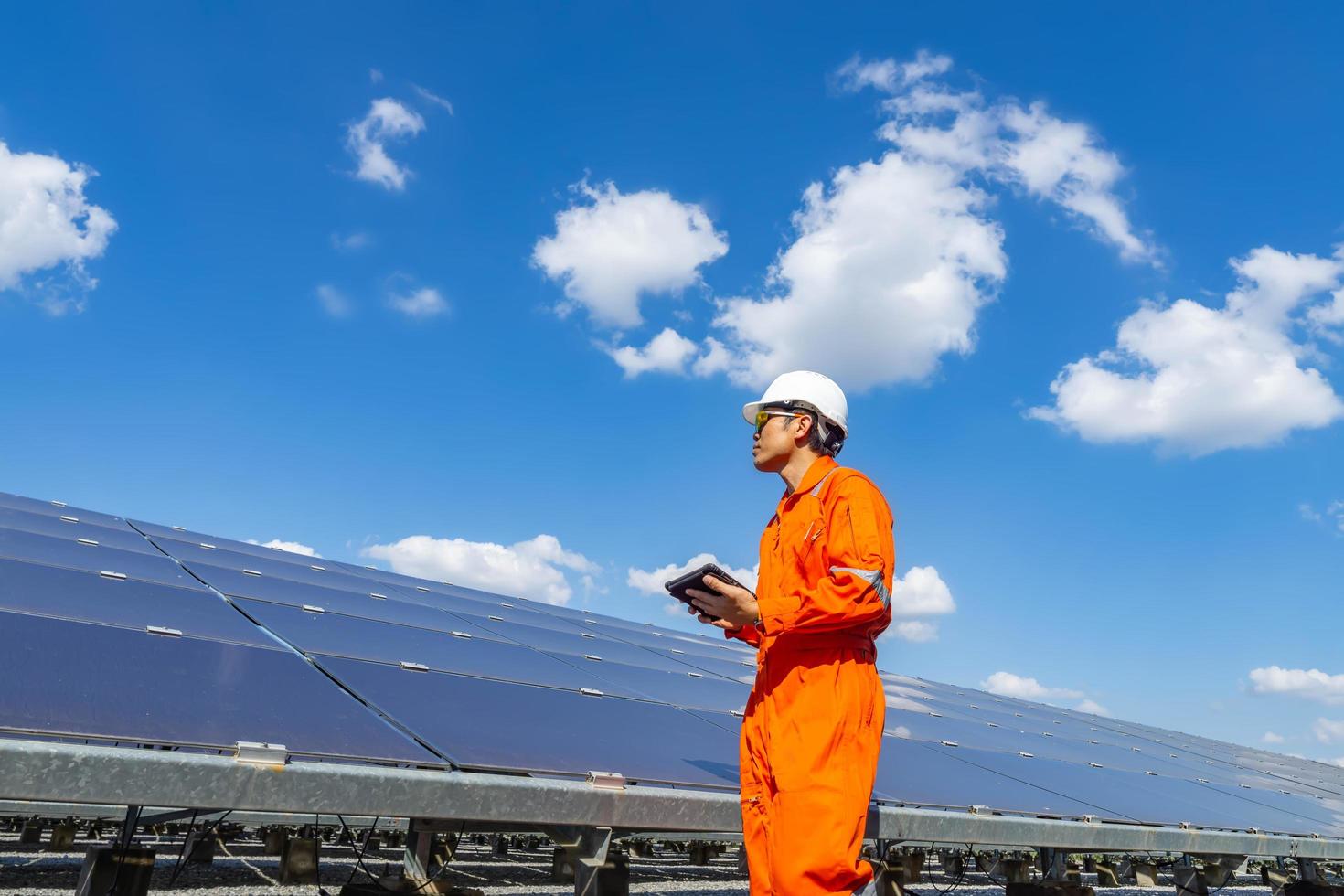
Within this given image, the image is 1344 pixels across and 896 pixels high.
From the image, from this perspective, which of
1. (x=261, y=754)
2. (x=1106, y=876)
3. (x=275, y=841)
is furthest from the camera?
(x=1106, y=876)

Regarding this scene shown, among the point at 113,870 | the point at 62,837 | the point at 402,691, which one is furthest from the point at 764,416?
the point at 62,837

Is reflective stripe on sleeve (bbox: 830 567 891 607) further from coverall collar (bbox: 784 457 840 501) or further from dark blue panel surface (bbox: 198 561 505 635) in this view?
dark blue panel surface (bbox: 198 561 505 635)

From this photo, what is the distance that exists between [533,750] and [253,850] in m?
7.53

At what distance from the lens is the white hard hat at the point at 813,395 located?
386 cm

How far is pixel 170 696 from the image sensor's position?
314 centimetres

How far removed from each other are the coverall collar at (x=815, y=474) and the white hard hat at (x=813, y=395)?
20 centimetres

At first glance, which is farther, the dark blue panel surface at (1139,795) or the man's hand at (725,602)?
the dark blue panel surface at (1139,795)

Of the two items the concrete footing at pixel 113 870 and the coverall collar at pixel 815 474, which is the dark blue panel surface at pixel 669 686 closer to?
the coverall collar at pixel 815 474

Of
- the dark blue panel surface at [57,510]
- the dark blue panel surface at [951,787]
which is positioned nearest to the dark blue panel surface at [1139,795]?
the dark blue panel surface at [951,787]

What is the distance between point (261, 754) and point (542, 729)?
61.7 inches

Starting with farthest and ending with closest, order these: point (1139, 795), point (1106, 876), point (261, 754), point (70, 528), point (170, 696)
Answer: point (1106, 876), point (70, 528), point (1139, 795), point (170, 696), point (261, 754)

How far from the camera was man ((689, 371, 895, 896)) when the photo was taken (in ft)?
→ 9.82

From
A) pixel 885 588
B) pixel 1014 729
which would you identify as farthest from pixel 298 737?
pixel 1014 729

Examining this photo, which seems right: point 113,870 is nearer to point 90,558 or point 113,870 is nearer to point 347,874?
point 90,558
